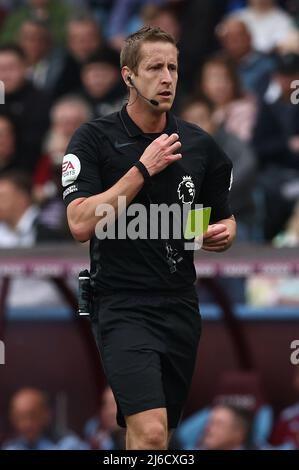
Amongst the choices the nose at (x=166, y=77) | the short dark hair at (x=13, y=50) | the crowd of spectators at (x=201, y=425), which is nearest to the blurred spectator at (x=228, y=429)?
the crowd of spectators at (x=201, y=425)

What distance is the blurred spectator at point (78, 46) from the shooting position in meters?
14.4

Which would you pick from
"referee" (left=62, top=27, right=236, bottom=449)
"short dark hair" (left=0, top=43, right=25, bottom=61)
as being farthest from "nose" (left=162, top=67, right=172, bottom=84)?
"short dark hair" (left=0, top=43, right=25, bottom=61)

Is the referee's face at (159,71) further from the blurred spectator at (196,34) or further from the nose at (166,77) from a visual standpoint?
the blurred spectator at (196,34)

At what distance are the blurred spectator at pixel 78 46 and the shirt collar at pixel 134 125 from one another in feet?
24.4

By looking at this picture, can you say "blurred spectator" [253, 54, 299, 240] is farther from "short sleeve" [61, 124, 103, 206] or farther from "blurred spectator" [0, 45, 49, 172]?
"short sleeve" [61, 124, 103, 206]

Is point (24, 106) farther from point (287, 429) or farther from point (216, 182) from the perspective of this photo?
point (216, 182)

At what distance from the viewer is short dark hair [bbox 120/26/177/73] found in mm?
6762

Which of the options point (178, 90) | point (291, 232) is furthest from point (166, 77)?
point (178, 90)

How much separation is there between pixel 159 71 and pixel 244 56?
711 cm

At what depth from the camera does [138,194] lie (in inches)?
266

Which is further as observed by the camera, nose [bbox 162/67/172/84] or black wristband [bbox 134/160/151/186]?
nose [bbox 162/67/172/84]

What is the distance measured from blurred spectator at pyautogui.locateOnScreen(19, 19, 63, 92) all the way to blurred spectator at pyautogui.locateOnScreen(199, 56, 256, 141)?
2.20m

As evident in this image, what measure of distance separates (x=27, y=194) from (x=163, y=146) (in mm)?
6351

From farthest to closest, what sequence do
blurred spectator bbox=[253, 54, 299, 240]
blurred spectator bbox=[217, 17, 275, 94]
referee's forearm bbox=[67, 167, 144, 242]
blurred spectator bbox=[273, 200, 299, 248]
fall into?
blurred spectator bbox=[217, 17, 275, 94], blurred spectator bbox=[253, 54, 299, 240], blurred spectator bbox=[273, 200, 299, 248], referee's forearm bbox=[67, 167, 144, 242]
